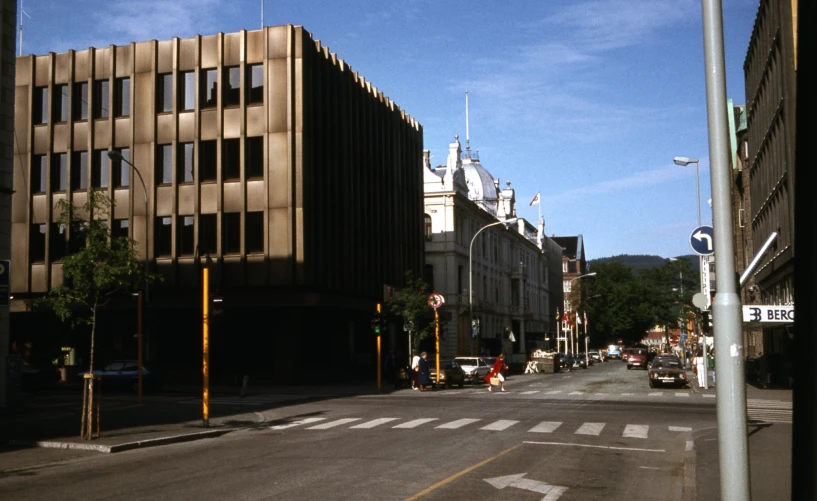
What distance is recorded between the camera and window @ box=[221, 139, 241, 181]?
42.9 metres

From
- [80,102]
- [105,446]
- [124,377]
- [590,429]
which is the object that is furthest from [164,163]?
[590,429]

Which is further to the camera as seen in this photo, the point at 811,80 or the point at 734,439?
the point at 734,439

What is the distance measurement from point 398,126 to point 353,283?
14.4 metres

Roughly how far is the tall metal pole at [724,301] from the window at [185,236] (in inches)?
1567

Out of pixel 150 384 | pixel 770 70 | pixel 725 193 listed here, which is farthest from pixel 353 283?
pixel 725 193

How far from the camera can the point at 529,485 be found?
11508 mm

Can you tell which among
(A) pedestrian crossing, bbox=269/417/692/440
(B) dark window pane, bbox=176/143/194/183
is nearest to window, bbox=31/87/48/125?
(B) dark window pane, bbox=176/143/194/183

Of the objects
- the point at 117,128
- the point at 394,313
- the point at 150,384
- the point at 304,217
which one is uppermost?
the point at 117,128

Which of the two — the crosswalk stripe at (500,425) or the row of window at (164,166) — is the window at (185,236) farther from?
the crosswalk stripe at (500,425)

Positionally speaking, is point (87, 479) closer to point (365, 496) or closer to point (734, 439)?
point (365, 496)

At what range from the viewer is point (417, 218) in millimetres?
62250

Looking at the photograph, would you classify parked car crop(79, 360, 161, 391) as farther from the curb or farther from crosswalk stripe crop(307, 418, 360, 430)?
the curb

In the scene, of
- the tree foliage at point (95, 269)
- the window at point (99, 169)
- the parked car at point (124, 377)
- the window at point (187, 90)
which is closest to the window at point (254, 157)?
the window at point (187, 90)

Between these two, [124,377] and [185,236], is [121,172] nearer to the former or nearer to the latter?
[185,236]
